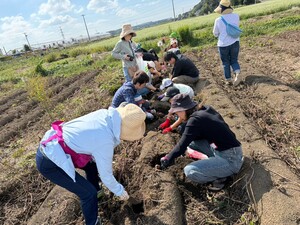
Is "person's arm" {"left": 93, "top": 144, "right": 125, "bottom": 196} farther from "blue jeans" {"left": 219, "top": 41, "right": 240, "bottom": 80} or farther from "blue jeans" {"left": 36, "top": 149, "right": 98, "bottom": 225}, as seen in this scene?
"blue jeans" {"left": 219, "top": 41, "right": 240, "bottom": 80}

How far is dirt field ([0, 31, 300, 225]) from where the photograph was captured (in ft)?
8.82

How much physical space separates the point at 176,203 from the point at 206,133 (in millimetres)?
795

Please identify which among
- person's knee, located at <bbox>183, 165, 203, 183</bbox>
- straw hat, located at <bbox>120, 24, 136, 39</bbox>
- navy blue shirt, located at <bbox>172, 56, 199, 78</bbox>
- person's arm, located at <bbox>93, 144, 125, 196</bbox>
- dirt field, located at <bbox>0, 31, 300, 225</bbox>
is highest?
straw hat, located at <bbox>120, 24, 136, 39</bbox>

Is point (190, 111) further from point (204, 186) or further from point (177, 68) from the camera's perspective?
point (177, 68)

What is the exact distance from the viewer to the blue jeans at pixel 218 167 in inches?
114

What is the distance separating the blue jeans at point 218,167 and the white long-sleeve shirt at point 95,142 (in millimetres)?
989

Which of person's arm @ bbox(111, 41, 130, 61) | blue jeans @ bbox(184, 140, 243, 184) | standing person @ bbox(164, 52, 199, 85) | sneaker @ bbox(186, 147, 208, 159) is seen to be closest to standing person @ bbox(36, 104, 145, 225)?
blue jeans @ bbox(184, 140, 243, 184)

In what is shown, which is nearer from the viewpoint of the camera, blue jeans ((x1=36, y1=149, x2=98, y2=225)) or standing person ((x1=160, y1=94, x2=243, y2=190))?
blue jeans ((x1=36, y1=149, x2=98, y2=225))

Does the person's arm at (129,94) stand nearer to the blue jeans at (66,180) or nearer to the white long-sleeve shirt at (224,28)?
the blue jeans at (66,180)

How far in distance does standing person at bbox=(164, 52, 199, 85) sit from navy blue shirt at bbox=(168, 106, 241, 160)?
318 centimetres

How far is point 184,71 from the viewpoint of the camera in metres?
6.07

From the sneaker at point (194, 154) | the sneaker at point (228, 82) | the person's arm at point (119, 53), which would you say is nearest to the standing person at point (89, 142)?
the sneaker at point (194, 154)

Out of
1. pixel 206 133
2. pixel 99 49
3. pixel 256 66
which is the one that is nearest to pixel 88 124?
pixel 206 133

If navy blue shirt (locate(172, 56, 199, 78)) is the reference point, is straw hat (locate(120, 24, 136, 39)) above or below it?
above
